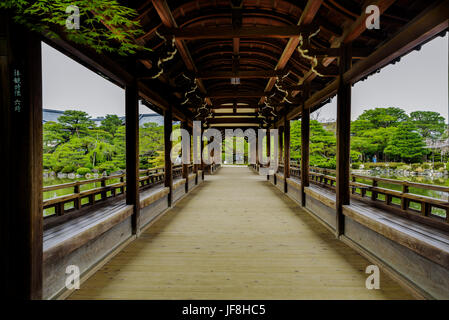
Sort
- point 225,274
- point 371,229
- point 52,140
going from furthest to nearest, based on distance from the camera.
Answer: point 52,140, point 371,229, point 225,274

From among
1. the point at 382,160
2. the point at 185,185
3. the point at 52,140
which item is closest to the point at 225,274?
the point at 185,185

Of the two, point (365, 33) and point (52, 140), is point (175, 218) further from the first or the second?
point (52, 140)

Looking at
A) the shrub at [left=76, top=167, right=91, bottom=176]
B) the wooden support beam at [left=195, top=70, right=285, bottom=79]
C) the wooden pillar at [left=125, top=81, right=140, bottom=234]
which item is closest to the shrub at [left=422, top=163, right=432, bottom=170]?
the wooden support beam at [left=195, top=70, right=285, bottom=79]

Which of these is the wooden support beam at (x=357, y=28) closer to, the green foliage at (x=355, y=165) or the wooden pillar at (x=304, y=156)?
the wooden pillar at (x=304, y=156)

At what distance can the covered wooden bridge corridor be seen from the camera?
189 cm

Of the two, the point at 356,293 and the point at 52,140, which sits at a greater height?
the point at 52,140

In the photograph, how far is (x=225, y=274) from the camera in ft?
9.19

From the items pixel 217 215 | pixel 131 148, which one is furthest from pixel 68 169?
pixel 217 215

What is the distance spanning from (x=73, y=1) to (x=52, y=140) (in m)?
14.8

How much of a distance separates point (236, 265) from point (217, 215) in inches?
96.5

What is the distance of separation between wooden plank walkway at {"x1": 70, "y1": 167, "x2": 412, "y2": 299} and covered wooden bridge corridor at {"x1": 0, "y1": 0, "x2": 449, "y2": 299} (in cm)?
2

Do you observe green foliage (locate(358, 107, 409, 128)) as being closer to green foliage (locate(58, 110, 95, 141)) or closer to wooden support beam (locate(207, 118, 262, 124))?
wooden support beam (locate(207, 118, 262, 124))

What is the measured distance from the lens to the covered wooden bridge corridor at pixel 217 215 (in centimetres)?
189
